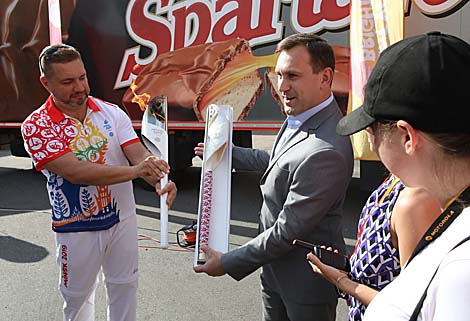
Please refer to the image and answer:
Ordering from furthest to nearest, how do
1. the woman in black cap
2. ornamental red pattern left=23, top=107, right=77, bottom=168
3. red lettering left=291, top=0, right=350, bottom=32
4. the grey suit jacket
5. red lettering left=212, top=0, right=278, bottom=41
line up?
red lettering left=212, top=0, right=278, bottom=41, red lettering left=291, top=0, right=350, bottom=32, ornamental red pattern left=23, top=107, right=77, bottom=168, the grey suit jacket, the woman in black cap

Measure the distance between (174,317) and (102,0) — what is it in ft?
18.3

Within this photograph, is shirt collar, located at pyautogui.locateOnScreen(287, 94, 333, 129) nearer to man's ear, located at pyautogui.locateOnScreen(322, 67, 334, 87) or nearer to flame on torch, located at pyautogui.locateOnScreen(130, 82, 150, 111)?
man's ear, located at pyautogui.locateOnScreen(322, 67, 334, 87)

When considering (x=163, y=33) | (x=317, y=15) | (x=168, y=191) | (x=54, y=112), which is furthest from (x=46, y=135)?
(x=163, y=33)

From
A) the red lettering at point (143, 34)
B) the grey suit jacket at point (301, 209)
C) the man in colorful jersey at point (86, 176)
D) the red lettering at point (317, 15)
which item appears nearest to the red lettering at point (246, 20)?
the red lettering at point (317, 15)

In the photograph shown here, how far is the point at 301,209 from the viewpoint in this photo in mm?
1855

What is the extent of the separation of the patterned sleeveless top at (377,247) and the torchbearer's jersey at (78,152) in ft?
5.25

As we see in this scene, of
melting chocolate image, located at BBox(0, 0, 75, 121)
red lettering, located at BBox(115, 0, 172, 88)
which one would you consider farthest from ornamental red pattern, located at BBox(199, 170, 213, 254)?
melting chocolate image, located at BBox(0, 0, 75, 121)

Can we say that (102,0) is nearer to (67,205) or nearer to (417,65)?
(67,205)

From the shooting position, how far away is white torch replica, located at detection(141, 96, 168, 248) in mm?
2641

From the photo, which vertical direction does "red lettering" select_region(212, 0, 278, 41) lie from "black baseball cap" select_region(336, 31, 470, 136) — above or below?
above

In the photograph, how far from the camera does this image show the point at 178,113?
6980 mm

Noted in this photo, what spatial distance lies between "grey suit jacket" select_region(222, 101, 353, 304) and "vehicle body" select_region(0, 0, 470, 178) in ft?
13.4

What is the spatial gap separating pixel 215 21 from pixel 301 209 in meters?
5.16

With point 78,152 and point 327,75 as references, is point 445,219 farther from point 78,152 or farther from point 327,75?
point 78,152
